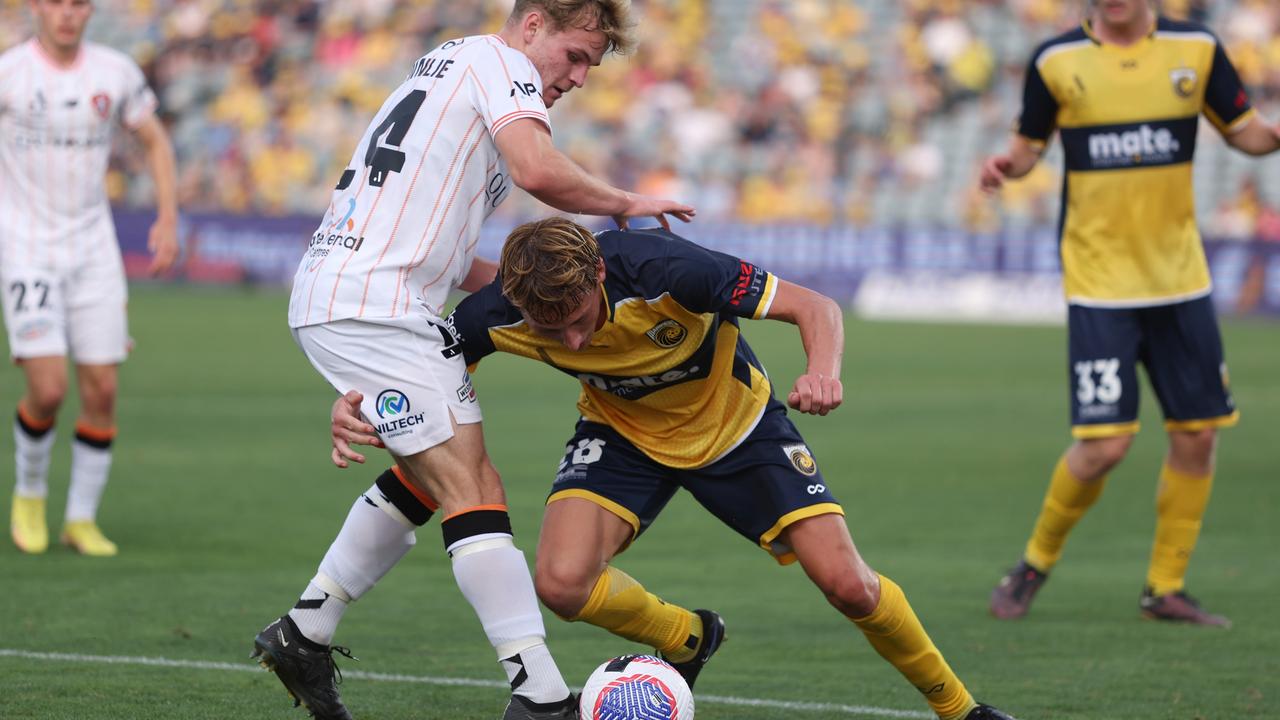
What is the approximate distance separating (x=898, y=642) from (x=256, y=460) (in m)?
7.73

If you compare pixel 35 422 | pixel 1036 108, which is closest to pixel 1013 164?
pixel 1036 108

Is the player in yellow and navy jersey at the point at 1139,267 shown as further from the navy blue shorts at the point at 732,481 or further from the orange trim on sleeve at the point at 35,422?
the orange trim on sleeve at the point at 35,422

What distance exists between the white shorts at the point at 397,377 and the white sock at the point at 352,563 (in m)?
0.39

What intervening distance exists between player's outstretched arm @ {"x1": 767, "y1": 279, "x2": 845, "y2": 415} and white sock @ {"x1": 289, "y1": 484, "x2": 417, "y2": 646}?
134cm

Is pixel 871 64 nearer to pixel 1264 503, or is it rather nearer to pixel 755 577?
pixel 1264 503

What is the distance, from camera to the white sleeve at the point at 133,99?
864cm

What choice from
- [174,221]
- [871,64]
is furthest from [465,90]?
[871,64]

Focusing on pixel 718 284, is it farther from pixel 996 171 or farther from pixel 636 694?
pixel 996 171

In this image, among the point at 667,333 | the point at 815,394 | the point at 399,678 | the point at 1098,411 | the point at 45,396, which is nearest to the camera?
the point at 815,394

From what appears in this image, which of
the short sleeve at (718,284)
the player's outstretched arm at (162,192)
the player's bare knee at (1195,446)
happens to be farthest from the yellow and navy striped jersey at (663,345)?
the player's outstretched arm at (162,192)

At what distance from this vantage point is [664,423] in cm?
546

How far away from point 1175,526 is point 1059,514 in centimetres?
49

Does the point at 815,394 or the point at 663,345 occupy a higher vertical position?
the point at 815,394

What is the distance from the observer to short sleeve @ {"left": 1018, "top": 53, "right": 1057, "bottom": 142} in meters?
7.52
